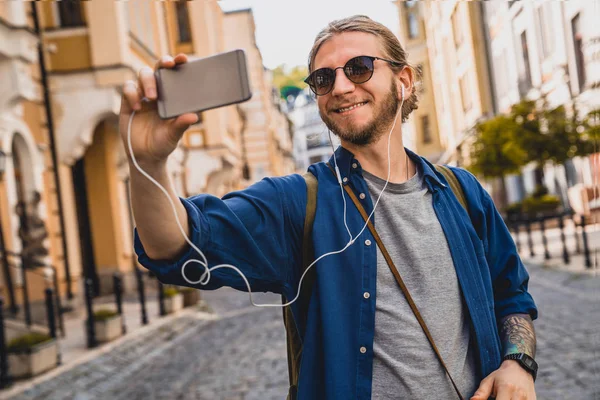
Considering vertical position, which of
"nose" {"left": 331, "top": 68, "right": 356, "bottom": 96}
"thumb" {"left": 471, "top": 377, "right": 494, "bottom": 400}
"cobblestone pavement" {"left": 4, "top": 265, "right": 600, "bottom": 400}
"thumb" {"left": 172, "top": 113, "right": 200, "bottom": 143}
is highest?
"nose" {"left": 331, "top": 68, "right": 356, "bottom": 96}

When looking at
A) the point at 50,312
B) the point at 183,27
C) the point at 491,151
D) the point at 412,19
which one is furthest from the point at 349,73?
the point at 183,27

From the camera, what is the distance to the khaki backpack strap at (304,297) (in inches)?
71.6

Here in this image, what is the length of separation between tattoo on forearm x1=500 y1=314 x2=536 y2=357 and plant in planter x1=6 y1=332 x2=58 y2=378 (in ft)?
19.8

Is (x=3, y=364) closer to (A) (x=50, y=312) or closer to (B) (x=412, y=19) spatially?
(A) (x=50, y=312)

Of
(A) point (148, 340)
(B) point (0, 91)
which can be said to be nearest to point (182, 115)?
(A) point (148, 340)

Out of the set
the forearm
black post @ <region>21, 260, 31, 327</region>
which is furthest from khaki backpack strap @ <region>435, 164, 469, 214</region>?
black post @ <region>21, 260, 31, 327</region>

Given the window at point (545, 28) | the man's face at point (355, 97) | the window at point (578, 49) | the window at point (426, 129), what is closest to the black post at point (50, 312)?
the window at point (426, 129)

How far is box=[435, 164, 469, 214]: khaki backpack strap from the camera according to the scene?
206 cm

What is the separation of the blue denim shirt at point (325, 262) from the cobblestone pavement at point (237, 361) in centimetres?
252

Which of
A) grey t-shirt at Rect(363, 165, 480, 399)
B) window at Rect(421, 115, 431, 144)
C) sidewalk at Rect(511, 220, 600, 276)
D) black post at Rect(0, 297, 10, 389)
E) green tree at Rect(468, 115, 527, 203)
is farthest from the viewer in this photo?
green tree at Rect(468, 115, 527, 203)

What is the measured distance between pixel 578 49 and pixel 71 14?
11.8 meters

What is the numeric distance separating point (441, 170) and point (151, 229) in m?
0.98

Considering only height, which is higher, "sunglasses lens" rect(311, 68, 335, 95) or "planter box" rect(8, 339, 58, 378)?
"sunglasses lens" rect(311, 68, 335, 95)

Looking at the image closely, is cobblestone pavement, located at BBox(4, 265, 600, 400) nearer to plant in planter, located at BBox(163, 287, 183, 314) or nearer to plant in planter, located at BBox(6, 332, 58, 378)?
plant in planter, located at BBox(6, 332, 58, 378)
